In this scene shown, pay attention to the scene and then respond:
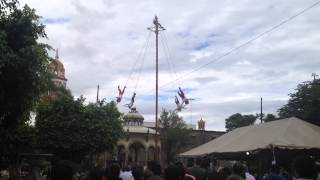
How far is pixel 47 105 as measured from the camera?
35031 millimetres

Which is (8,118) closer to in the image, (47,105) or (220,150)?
(220,150)

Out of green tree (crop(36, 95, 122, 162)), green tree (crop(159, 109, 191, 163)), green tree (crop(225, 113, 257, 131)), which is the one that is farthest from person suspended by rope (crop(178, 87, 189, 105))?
green tree (crop(225, 113, 257, 131))

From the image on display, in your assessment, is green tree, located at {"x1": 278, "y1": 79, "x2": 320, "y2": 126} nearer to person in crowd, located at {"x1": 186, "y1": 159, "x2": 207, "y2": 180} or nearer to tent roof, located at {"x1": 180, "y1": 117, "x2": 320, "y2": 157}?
tent roof, located at {"x1": 180, "y1": 117, "x2": 320, "y2": 157}

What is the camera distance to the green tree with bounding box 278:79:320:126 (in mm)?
36281

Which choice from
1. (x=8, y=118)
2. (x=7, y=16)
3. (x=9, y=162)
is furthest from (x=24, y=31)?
(x=9, y=162)

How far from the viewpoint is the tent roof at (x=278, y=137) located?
17.6 meters

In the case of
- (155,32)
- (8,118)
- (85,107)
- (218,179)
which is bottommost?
(218,179)

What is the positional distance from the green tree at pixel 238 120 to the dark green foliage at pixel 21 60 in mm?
73939

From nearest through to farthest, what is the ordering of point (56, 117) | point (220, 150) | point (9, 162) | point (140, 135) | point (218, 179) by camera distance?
1. point (218, 179)
2. point (220, 150)
3. point (9, 162)
4. point (56, 117)
5. point (140, 135)

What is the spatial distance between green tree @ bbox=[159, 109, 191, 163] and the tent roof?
1541 inches

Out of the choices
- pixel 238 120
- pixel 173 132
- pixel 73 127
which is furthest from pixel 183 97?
pixel 238 120

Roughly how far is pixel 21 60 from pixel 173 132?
4635 cm

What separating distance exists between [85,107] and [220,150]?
15.8m

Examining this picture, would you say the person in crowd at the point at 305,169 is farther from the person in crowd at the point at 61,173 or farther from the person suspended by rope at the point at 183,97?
the person suspended by rope at the point at 183,97
